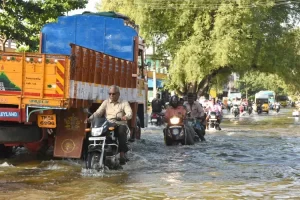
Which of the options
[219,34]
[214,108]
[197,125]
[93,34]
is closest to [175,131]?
[197,125]

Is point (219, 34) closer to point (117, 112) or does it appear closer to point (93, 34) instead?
point (93, 34)

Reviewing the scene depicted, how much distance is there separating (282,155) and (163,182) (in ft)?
17.5

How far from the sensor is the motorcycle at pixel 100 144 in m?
9.35

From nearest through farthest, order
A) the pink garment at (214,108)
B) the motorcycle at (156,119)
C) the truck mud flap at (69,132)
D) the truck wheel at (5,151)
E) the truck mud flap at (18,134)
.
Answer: the truck mud flap at (18,134)
the truck mud flap at (69,132)
the truck wheel at (5,151)
the pink garment at (214,108)
the motorcycle at (156,119)

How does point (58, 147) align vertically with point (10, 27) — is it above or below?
below

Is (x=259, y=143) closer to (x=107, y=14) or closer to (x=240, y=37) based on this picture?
(x=107, y=14)

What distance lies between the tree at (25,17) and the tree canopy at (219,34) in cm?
1312

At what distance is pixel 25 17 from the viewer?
1936cm

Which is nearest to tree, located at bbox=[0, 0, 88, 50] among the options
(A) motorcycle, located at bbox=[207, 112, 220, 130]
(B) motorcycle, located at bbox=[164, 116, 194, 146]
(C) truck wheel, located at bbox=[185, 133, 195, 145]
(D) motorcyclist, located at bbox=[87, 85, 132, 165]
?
(B) motorcycle, located at bbox=[164, 116, 194, 146]

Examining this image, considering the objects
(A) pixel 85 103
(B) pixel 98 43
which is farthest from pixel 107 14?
(A) pixel 85 103

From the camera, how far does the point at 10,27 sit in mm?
19016

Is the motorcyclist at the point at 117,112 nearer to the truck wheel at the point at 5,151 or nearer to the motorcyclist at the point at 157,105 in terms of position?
the truck wheel at the point at 5,151

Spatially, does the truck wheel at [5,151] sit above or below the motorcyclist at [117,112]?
below

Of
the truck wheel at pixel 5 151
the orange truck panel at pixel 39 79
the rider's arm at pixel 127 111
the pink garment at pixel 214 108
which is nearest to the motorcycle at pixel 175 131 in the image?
the truck wheel at pixel 5 151
